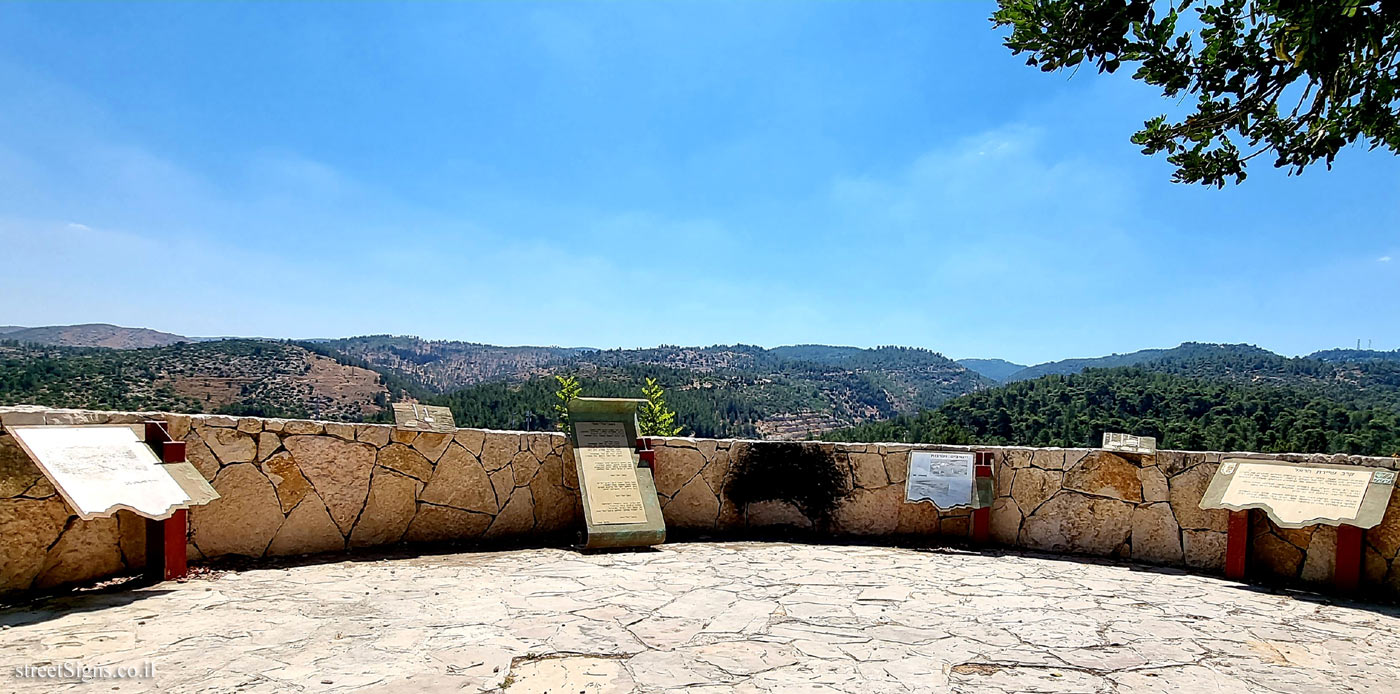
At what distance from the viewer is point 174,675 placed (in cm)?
290

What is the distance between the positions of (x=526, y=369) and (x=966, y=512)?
81654 millimetres

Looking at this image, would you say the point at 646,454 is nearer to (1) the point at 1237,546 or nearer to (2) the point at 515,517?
(2) the point at 515,517

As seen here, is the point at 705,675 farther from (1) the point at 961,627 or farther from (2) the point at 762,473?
(2) the point at 762,473

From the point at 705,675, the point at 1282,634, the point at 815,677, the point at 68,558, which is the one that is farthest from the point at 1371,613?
the point at 68,558

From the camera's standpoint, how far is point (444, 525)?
20.4 feet

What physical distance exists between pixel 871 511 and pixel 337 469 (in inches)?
190

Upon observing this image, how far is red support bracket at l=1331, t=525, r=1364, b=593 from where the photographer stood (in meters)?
5.14

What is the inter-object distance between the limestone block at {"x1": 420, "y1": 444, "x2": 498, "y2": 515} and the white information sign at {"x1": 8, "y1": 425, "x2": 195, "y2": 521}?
2.00m

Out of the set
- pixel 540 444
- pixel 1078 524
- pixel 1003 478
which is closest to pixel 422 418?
pixel 540 444

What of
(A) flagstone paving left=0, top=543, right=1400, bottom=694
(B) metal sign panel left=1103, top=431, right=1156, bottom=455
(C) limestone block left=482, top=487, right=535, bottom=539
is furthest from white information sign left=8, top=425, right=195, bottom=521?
(B) metal sign panel left=1103, top=431, right=1156, bottom=455

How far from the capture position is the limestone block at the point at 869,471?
23.9 ft

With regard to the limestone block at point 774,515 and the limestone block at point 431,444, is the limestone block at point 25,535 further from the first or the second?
the limestone block at point 774,515

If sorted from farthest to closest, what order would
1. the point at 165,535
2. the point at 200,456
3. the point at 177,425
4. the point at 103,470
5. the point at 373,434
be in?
the point at 373,434 → the point at 200,456 → the point at 177,425 → the point at 165,535 → the point at 103,470

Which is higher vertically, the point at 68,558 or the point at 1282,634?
the point at 68,558
